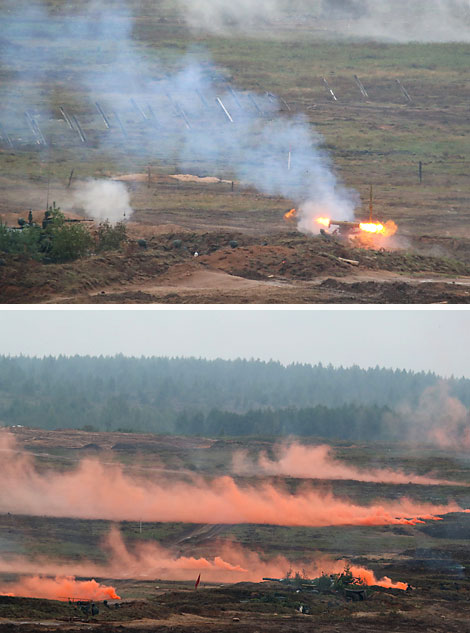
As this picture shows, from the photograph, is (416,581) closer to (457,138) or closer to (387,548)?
(387,548)

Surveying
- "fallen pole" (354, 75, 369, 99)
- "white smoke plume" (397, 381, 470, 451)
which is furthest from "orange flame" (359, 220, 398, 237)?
"white smoke plume" (397, 381, 470, 451)

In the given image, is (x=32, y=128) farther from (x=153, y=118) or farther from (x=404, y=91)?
(x=404, y=91)

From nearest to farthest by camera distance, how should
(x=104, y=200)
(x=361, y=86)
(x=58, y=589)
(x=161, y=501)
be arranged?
(x=58, y=589) → (x=161, y=501) → (x=104, y=200) → (x=361, y=86)

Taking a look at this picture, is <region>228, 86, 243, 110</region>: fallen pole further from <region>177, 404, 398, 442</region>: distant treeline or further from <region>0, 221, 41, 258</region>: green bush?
<region>177, 404, 398, 442</region>: distant treeline

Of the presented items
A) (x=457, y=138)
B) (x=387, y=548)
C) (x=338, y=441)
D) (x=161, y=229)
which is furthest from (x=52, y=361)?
(x=457, y=138)

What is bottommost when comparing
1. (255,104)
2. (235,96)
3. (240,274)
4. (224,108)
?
(240,274)

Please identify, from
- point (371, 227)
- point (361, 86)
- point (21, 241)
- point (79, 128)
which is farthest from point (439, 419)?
point (361, 86)
